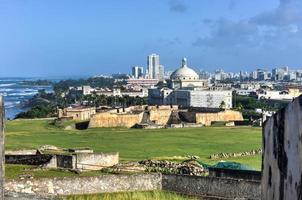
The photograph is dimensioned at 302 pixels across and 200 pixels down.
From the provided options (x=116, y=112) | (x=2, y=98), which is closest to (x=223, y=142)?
(x=116, y=112)

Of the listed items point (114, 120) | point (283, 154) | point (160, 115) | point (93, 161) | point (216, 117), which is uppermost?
point (283, 154)

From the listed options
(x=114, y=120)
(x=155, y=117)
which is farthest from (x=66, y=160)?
(x=155, y=117)

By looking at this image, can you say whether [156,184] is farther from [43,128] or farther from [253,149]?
[43,128]

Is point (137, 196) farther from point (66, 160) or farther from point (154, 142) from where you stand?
point (154, 142)

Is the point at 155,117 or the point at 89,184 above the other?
the point at 89,184

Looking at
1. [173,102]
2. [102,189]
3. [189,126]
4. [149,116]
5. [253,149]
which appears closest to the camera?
[102,189]

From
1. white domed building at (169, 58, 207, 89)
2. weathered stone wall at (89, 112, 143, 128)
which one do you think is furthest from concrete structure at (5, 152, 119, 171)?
white domed building at (169, 58, 207, 89)

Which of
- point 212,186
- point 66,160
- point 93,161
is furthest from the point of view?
point 93,161
